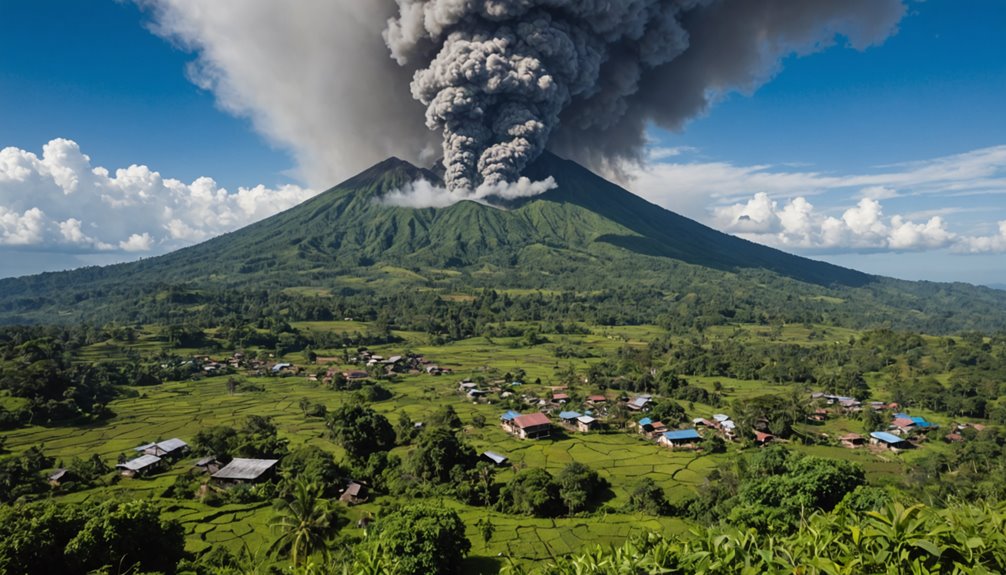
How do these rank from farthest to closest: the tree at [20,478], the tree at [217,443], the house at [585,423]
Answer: the house at [585,423], the tree at [217,443], the tree at [20,478]

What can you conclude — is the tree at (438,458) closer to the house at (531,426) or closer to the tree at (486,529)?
the tree at (486,529)

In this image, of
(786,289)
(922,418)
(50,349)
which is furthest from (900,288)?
(50,349)

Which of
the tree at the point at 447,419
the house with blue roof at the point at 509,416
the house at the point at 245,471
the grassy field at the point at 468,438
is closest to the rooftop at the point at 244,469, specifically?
the house at the point at 245,471

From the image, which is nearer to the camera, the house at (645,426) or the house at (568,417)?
the house at (645,426)

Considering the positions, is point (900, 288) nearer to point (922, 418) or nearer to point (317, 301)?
point (922, 418)

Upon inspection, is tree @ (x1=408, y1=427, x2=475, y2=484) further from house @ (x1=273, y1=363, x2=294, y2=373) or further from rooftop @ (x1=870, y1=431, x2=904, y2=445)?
house @ (x1=273, y1=363, x2=294, y2=373)

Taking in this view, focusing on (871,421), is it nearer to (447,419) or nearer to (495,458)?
(495,458)

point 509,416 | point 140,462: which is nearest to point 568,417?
point 509,416
